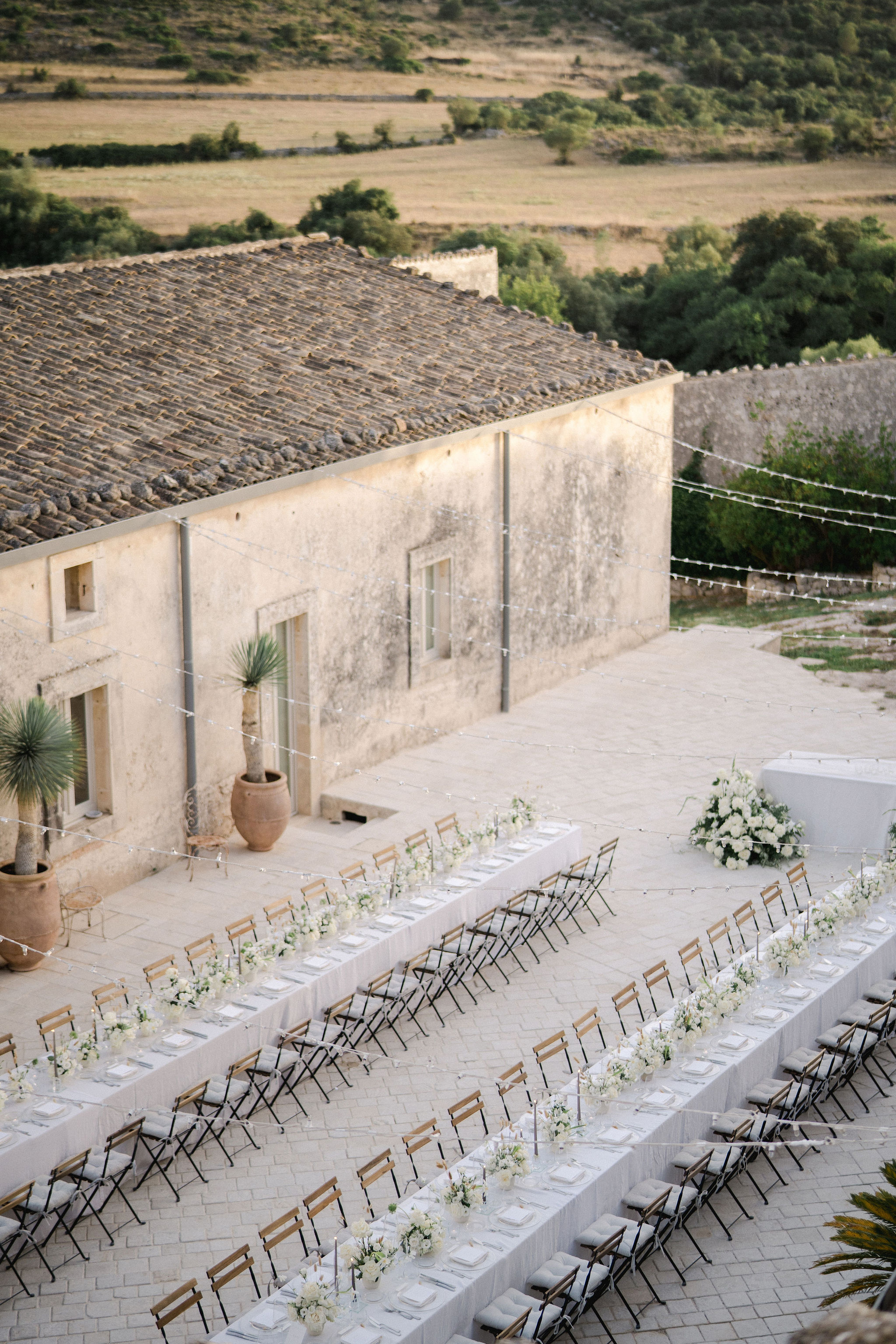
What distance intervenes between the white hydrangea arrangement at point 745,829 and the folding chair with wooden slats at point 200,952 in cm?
456

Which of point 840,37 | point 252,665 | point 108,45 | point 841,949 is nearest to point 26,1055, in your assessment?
point 252,665

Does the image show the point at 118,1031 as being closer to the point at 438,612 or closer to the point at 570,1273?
the point at 570,1273

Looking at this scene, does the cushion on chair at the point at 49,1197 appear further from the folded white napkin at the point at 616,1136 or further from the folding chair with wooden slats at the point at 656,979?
the folding chair with wooden slats at the point at 656,979

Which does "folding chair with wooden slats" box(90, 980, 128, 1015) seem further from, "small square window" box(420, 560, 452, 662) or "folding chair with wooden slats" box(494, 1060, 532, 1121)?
"small square window" box(420, 560, 452, 662)

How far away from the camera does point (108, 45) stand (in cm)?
3488

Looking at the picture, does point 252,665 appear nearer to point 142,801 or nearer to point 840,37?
point 142,801

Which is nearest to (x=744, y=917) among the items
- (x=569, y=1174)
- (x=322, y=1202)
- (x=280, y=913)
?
(x=280, y=913)

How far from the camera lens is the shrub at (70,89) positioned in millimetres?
34344

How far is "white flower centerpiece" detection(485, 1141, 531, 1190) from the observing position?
860 centimetres

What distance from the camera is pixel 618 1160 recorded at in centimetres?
888

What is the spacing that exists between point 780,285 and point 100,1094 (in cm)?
3321

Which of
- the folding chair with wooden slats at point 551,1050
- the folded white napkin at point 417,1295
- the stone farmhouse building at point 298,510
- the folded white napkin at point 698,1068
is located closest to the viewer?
the folded white napkin at point 417,1295

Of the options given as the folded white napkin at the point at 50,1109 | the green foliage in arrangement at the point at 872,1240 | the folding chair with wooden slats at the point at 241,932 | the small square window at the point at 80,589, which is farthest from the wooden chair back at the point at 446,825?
the green foliage in arrangement at the point at 872,1240

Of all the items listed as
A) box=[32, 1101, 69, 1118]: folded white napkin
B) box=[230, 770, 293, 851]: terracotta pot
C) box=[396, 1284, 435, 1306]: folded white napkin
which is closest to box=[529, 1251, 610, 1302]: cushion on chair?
box=[396, 1284, 435, 1306]: folded white napkin
